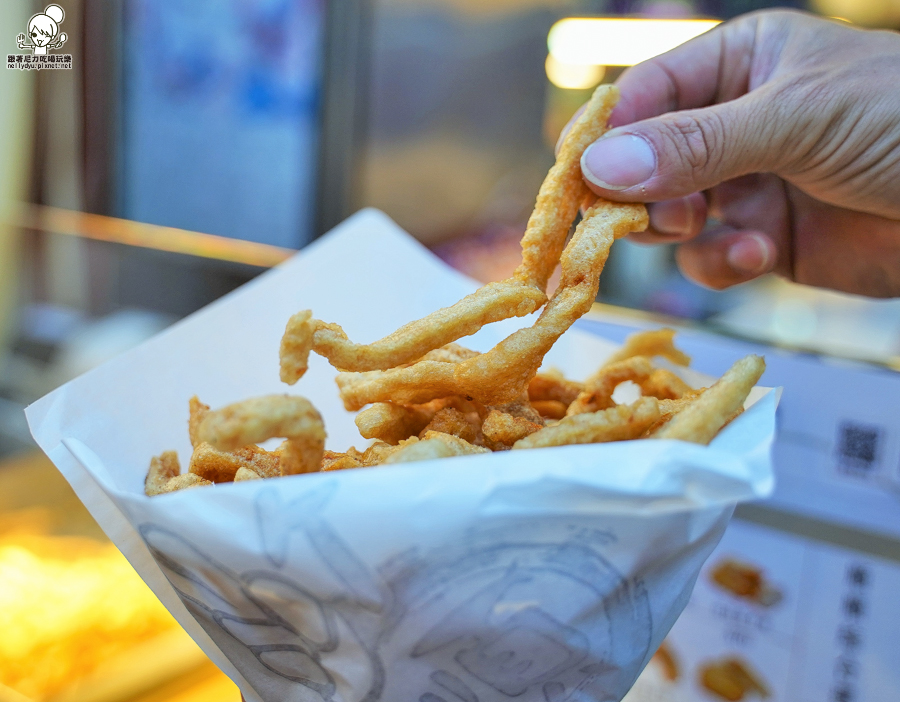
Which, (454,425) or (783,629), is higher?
(454,425)

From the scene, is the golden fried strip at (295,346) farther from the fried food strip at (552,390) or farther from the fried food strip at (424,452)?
the fried food strip at (552,390)

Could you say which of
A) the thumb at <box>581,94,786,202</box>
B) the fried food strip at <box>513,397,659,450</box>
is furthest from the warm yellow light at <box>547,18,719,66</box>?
the fried food strip at <box>513,397,659,450</box>

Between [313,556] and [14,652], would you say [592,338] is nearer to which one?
[313,556]

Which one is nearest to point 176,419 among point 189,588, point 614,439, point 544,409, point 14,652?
point 189,588

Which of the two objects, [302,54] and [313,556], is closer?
[313,556]

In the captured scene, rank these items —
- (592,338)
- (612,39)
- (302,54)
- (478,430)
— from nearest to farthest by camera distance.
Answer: (478,430)
(592,338)
(612,39)
(302,54)

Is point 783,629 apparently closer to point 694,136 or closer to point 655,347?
point 655,347

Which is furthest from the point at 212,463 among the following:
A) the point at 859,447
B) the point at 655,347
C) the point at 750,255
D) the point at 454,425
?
the point at 859,447

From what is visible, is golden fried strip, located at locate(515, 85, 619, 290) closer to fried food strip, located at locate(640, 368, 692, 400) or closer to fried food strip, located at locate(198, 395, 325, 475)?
fried food strip, located at locate(640, 368, 692, 400)
